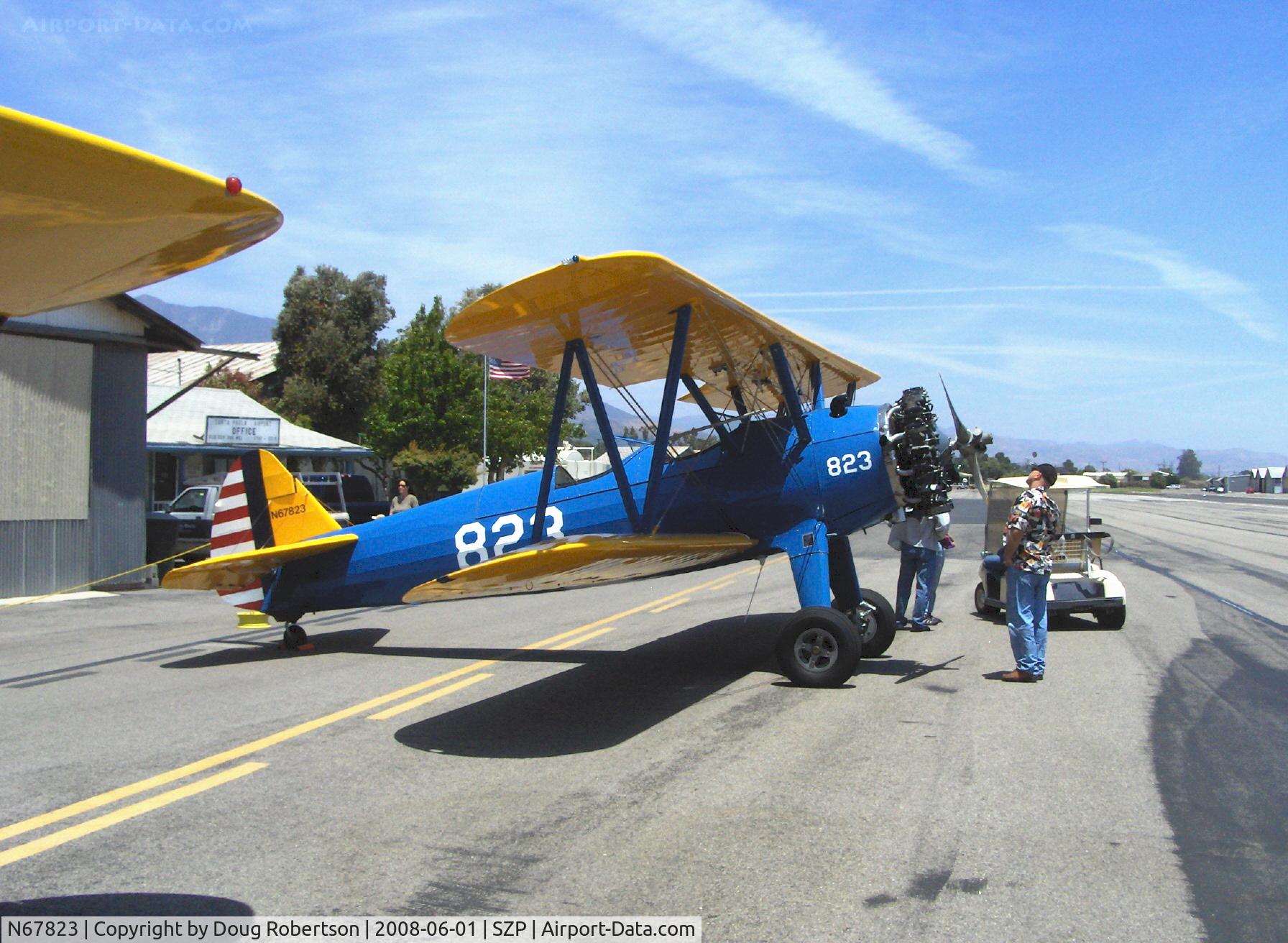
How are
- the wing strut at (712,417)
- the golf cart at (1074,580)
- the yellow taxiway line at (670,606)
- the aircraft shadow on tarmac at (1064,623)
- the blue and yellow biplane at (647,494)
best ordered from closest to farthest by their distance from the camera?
the blue and yellow biplane at (647,494) → the wing strut at (712,417) → the golf cart at (1074,580) → the aircraft shadow on tarmac at (1064,623) → the yellow taxiway line at (670,606)

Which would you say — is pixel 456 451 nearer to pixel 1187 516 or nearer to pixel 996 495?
pixel 996 495

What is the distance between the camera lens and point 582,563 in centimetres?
624

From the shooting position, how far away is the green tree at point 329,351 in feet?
151

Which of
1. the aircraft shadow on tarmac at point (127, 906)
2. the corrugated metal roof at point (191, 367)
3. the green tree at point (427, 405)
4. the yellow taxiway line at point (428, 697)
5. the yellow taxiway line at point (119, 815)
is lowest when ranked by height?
the yellow taxiway line at point (428, 697)

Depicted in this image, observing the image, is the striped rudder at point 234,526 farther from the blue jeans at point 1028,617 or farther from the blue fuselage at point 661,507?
the blue jeans at point 1028,617

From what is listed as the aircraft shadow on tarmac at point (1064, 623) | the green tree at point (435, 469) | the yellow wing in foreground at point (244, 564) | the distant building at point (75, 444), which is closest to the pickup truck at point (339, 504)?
the distant building at point (75, 444)

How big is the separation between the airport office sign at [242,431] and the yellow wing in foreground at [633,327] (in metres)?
20.0

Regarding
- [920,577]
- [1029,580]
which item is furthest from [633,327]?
[920,577]

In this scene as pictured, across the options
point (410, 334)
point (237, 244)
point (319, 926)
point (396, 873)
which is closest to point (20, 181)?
point (237, 244)

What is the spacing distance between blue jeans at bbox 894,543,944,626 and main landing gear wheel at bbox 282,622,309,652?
6.36 m

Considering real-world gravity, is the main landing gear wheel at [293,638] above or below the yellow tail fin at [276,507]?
below

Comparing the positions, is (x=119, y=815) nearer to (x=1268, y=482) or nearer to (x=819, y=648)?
(x=819, y=648)

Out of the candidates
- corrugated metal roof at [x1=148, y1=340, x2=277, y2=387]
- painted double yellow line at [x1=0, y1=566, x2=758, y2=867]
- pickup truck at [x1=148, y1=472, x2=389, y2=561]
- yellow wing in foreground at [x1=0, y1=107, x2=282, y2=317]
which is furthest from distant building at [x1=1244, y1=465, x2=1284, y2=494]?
yellow wing in foreground at [x1=0, y1=107, x2=282, y2=317]

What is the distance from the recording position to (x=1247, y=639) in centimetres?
983
